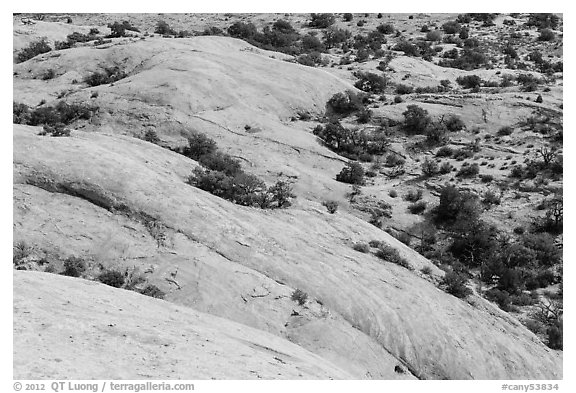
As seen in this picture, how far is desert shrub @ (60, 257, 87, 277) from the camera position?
1820cm

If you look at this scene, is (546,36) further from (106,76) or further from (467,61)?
(106,76)

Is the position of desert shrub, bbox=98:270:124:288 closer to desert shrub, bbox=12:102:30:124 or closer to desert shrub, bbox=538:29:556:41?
desert shrub, bbox=12:102:30:124

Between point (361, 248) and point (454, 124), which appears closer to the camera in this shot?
point (361, 248)

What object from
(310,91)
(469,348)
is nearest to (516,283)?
(469,348)

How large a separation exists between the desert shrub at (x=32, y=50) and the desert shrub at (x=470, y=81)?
136ft

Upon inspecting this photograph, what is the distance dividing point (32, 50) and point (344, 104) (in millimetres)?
30253

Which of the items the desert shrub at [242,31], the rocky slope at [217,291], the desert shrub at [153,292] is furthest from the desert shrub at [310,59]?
the desert shrub at [153,292]

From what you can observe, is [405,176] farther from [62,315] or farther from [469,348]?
[62,315]

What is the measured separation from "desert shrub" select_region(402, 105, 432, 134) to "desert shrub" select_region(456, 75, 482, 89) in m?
11.1

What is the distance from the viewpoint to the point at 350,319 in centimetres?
1914

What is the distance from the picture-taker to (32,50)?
45844 millimetres

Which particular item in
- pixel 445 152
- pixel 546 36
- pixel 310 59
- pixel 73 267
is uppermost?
pixel 546 36

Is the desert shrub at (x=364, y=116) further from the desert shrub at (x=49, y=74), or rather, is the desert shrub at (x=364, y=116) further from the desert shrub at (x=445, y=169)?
the desert shrub at (x=49, y=74)

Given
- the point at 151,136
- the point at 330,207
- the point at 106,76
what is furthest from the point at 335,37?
the point at 330,207
